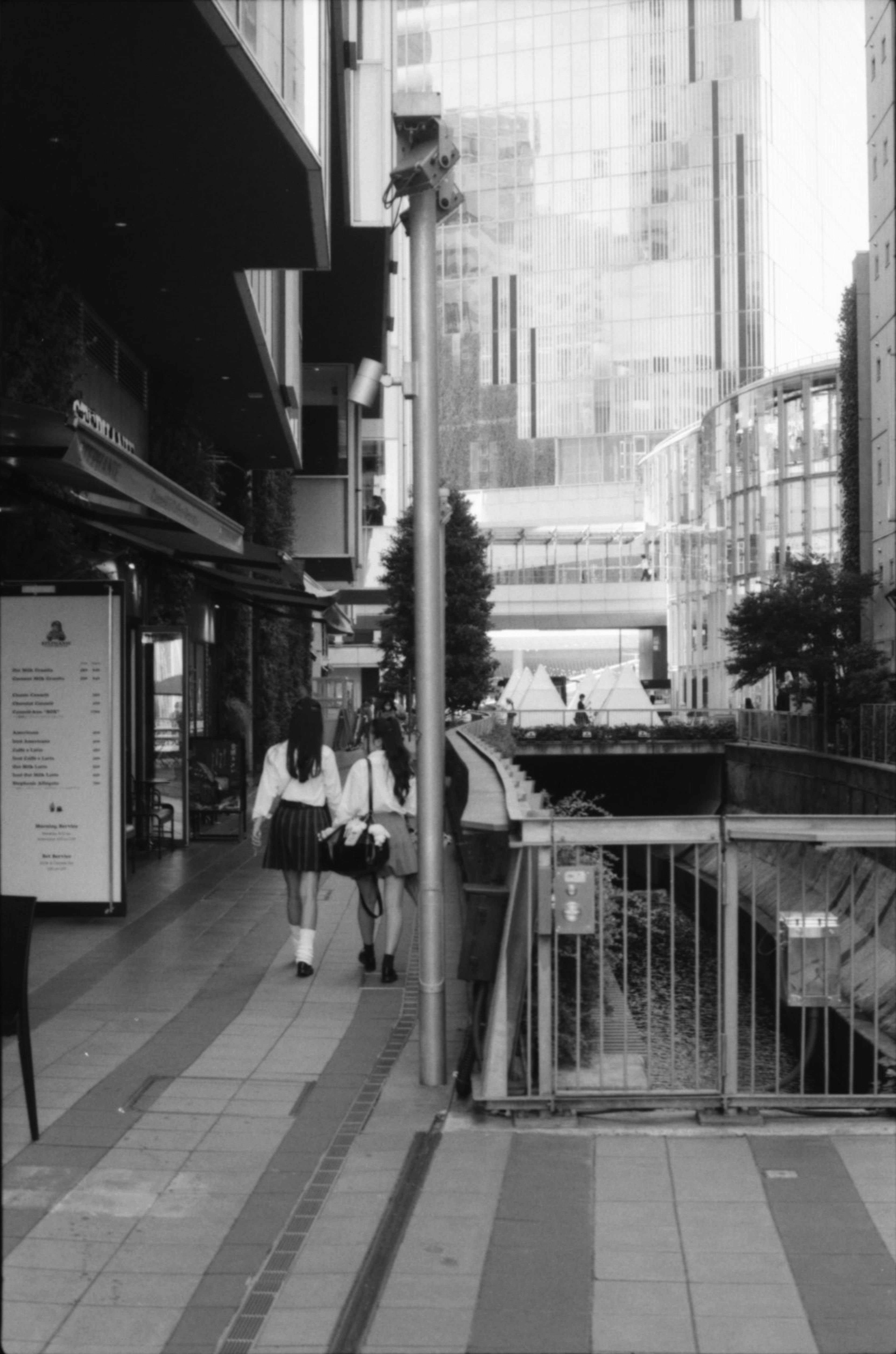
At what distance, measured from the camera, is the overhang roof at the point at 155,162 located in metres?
9.56

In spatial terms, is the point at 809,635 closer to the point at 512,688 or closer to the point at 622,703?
the point at 622,703

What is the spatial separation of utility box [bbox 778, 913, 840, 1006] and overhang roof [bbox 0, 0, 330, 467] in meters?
6.18

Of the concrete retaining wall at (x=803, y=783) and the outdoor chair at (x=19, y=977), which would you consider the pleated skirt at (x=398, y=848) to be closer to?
the outdoor chair at (x=19, y=977)

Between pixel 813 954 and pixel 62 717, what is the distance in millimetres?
6279

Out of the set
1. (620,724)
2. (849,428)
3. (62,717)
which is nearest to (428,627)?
(62,717)

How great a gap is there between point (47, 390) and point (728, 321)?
113m

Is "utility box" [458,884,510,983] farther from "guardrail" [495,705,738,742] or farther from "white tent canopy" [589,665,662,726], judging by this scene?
"white tent canopy" [589,665,662,726]

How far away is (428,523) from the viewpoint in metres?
7.34

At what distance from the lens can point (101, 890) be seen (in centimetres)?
1162

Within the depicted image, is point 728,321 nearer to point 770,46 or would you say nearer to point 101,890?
point 770,46

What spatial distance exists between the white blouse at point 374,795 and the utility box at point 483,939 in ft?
9.65

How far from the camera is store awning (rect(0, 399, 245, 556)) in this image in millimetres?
8289

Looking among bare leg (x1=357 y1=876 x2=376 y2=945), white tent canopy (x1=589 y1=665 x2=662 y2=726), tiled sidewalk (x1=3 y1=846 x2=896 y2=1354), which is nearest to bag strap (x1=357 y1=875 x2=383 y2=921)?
bare leg (x1=357 y1=876 x2=376 y2=945)

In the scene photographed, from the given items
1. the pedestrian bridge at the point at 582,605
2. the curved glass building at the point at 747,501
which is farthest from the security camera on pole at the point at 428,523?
the pedestrian bridge at the point at 582,605
